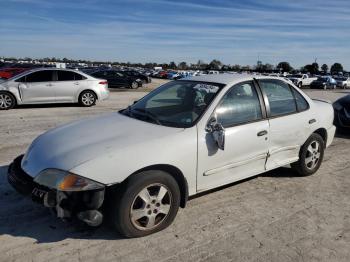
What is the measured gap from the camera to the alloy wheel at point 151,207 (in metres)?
3.60

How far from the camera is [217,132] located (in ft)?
13.4

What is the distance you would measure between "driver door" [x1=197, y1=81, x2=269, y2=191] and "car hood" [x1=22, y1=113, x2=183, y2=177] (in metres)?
0.46

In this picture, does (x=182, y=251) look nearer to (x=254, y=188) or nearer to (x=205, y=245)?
(x=205, y=245)

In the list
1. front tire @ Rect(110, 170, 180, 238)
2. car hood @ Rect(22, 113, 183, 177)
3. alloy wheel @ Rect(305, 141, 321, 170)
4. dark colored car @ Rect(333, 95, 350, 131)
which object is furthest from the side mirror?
dark colored car @ Rect(333, 95, 350, 131)

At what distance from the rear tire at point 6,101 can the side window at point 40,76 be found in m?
0.77

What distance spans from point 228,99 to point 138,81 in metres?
25.7

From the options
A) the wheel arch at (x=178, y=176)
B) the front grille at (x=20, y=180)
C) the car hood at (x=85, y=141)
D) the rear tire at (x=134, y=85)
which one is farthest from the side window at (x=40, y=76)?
the rear tire at (x=134, y=85)

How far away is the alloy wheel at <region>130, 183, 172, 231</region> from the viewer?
3.60 m

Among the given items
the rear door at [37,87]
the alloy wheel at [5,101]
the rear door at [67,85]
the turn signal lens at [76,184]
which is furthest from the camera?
the rear door at [67,85]

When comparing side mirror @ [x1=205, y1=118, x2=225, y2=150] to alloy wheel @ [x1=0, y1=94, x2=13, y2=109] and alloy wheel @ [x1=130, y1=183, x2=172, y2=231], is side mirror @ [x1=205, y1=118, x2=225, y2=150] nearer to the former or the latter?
alloy wheel @ [x1=130, y1=183, x2=172, y2=231]

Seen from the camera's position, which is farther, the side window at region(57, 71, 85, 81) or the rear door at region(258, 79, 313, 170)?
the side window at region(57, 71, 85, 81)

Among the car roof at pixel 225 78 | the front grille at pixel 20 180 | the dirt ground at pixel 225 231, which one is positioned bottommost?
the dirt ground at pixel 225 231

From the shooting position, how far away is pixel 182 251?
348cm

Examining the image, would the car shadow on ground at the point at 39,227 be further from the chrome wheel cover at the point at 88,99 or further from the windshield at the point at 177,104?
the chrome wheel cover at the point at 88,99
